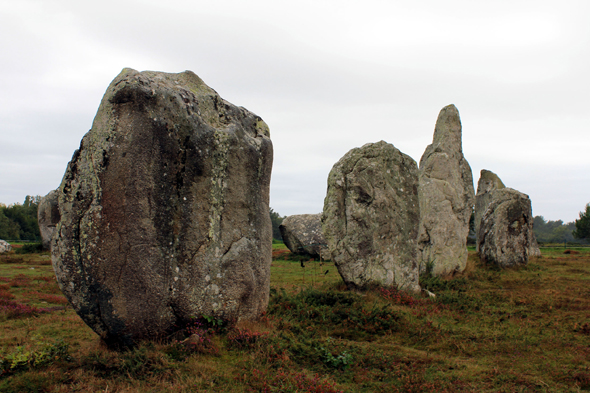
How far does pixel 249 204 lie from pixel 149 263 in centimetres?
200

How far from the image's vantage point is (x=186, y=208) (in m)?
6.43

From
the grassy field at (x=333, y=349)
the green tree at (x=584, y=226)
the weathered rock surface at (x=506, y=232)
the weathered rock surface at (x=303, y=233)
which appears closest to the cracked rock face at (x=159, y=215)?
the grassy field at (x=333, y=349)

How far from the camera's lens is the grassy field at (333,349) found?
204 inches

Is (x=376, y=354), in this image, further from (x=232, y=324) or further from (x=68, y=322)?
(x=68, y=322)

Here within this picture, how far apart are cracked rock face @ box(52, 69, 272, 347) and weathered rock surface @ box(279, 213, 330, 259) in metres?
15.3

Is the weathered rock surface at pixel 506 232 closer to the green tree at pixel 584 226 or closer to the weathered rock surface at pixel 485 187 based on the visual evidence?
the weathered rock surface at pixel 485 187

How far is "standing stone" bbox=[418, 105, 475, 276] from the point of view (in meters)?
15.5

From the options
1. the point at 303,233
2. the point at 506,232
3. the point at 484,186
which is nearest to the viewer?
the point at 506,232

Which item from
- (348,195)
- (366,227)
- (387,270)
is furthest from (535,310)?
(348,195)

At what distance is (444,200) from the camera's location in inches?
631

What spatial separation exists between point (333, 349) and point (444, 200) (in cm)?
1105

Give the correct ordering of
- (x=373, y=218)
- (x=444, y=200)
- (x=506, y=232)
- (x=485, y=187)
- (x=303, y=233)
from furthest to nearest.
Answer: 1. (x=485, y=187)
2. (x=303, y=233)
3. (x=506, y=232)
4. (x=444, y=200)
5. (x=373, y=218)

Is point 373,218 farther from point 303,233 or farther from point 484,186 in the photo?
point 484,186

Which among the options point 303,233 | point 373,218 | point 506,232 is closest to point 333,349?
point 373,218
